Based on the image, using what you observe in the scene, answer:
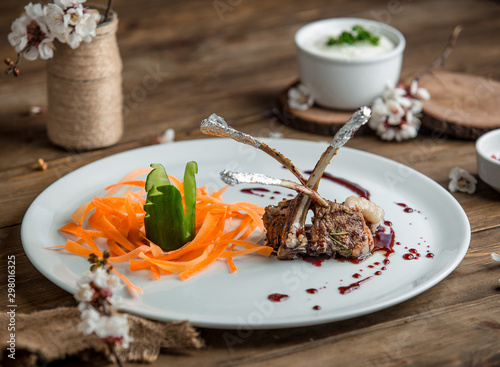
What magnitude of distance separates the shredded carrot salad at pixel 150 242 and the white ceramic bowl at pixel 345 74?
883 millimetres

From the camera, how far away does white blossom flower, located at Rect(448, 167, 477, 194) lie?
2.20 m

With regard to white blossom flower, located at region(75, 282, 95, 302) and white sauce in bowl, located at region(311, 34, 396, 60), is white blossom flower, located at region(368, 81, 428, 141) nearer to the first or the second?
white sauce in bowl, located at region(311, 34, 396, 60)

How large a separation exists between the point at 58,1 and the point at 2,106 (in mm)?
875

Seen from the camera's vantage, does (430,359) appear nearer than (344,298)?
Yes

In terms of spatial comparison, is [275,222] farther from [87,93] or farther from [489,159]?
[87,93]

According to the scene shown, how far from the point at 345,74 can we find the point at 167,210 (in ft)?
3.90

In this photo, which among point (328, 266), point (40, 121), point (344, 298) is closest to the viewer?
point (344, 298)

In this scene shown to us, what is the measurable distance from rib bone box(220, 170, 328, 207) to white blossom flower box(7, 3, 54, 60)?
3.31 feet

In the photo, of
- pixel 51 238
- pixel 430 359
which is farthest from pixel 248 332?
pixel 51 238

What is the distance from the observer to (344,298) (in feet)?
5.14

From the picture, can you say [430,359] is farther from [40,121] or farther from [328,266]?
[40,121]

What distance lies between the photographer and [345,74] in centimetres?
258

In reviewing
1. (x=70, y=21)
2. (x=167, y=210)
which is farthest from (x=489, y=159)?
(x=70, y=21)

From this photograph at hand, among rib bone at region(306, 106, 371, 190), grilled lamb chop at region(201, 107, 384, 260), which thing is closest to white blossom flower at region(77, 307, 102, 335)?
grilled lamb chop at region(201, 107, 384, 260)
